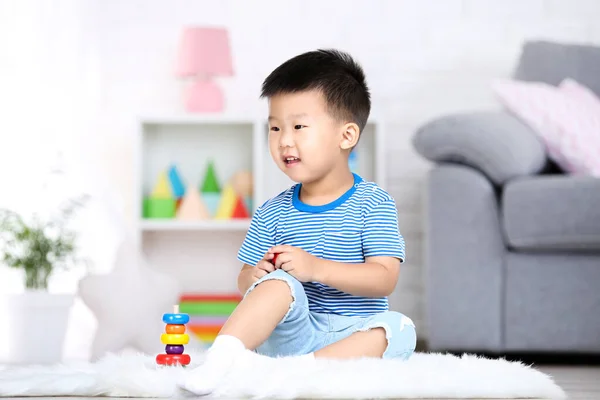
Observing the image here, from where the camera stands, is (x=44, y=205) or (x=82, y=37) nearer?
(x=44, y=205)

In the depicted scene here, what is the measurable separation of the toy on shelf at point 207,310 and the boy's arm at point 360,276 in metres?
1.50

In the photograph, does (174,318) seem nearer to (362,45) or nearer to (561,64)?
(561,64)

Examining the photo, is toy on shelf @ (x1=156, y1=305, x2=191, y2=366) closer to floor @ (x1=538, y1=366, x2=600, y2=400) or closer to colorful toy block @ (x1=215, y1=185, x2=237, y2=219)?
floor @ (x1=538, y1=366, x2=600, y2=400)

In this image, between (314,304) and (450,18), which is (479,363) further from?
(450,18)

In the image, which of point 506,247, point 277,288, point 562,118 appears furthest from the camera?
point 562,118

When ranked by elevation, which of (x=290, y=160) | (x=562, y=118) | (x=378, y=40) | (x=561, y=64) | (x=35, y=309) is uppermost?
(x=378, y=40)

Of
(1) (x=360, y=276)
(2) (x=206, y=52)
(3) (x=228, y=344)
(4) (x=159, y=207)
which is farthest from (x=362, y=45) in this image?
(3) (x=228, y=344)

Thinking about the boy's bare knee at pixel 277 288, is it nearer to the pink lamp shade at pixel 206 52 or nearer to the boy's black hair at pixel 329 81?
the boy's black hair at pixel 329 81

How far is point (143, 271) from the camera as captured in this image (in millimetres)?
2812

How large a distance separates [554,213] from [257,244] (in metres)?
1.03

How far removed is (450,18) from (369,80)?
39 cm

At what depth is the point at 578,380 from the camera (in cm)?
209

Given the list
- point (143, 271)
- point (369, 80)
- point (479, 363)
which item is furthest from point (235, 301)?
point (479, 363)

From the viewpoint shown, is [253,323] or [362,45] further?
[362,45]
